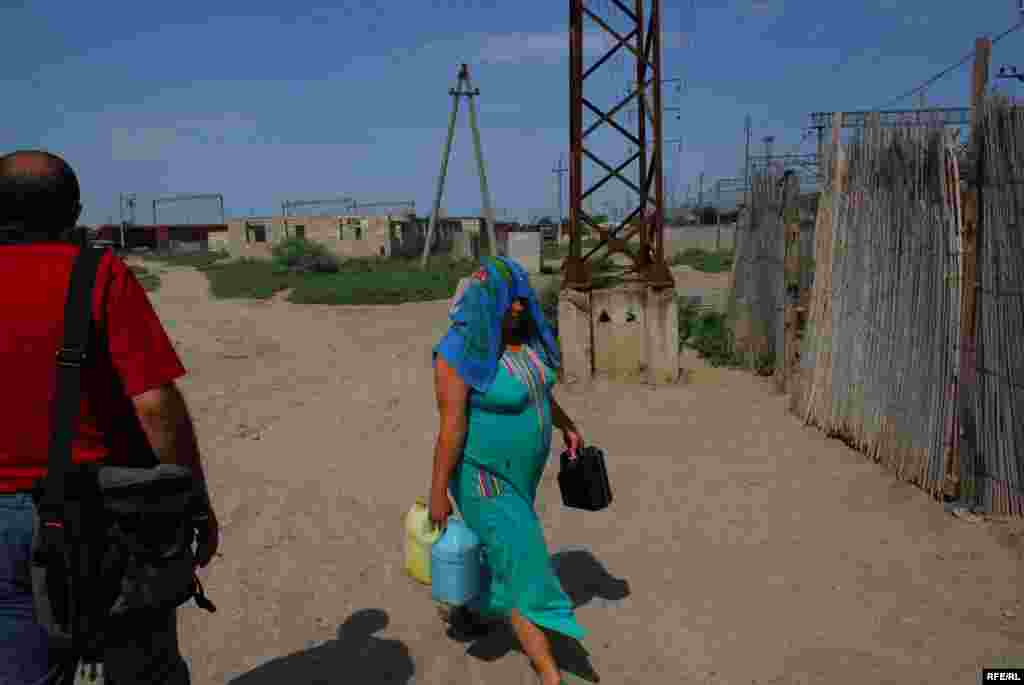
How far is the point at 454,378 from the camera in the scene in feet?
9.25

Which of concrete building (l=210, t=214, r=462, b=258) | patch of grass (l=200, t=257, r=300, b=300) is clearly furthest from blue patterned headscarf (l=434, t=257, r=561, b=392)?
concrete building (l=210, t=214, r=462, b=258)

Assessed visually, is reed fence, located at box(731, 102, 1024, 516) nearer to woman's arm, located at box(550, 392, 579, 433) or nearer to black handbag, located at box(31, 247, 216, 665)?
woman's arm, located at box(550, 392, 579, 433)

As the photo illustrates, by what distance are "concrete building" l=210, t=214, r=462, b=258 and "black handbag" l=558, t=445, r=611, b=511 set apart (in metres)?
29.9

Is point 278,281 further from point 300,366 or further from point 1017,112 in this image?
point 1017,112

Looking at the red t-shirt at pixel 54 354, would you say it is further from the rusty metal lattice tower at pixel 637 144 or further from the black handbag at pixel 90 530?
the rusty metal lattice tower at pixel 637 144

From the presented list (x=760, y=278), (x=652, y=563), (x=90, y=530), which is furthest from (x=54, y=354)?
(x=760, y=278)

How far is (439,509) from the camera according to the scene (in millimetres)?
2896

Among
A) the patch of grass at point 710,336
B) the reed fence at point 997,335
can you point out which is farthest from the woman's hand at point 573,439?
the patch of grass at point 710,336

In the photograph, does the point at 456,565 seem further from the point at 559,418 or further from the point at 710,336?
the point at 710,336

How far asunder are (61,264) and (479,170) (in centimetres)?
2348

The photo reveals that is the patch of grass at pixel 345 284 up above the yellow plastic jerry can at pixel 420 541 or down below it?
above

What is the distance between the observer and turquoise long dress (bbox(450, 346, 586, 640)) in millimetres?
2893

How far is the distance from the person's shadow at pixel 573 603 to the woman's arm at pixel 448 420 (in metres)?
0.91

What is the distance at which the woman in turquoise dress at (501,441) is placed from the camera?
111 inches
